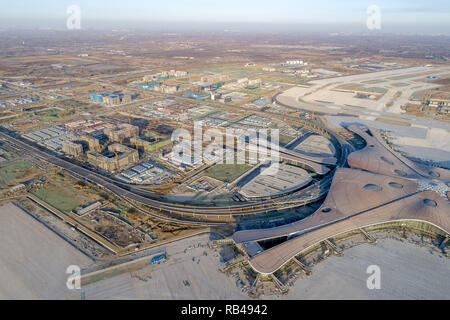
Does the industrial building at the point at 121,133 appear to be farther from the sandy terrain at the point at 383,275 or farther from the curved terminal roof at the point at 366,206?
the sandy terrain at the point at 383,275

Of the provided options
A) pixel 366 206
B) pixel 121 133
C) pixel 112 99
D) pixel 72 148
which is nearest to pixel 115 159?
pixel 72 148

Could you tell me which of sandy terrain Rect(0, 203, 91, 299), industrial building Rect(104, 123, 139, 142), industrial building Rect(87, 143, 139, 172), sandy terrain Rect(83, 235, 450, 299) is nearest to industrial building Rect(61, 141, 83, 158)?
industrial building Rect(87, 143, 139, 172)

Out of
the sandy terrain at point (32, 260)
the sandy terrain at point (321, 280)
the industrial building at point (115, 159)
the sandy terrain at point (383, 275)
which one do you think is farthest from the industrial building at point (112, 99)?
the sandy terrain at point (383, 275)

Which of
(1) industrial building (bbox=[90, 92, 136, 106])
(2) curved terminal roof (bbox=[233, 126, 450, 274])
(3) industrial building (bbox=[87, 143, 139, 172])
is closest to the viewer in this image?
(2) curved terminal roof (bbox=[233, 126, 450, 274])

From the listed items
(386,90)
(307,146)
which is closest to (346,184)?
(307,146)

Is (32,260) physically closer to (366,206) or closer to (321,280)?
(321,280)

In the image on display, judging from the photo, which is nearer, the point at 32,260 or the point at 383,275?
the point at 383,275

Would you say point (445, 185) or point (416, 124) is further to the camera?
point (416, 124)

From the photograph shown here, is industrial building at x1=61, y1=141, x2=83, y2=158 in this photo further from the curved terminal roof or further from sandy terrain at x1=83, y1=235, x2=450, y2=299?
the curved terminal roof

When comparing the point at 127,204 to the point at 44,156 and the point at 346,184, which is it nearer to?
the point at 44,156
